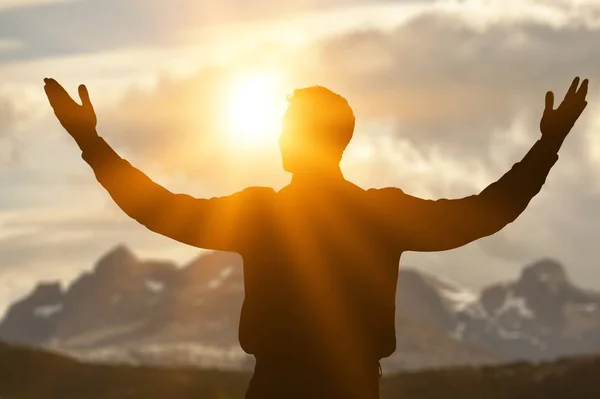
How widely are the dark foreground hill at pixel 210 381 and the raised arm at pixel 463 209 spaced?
88.4 meters

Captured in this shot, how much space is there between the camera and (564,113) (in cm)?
852

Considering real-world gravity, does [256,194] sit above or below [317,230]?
above

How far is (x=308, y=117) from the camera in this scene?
8.05 m

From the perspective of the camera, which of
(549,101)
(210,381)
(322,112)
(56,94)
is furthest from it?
(210,381)

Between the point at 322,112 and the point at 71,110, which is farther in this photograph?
the point at 71,110

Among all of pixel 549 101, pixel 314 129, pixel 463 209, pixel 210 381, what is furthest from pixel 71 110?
pixel 210 381

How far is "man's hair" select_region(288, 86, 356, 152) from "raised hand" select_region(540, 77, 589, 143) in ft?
4.26

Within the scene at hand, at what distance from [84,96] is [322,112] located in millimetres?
1535

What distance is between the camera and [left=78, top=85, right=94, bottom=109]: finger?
27.4 ft

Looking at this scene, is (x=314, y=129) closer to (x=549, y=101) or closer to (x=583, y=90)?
(x=549, y=101)

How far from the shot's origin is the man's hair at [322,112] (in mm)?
8039

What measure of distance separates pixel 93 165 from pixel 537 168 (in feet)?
9.10

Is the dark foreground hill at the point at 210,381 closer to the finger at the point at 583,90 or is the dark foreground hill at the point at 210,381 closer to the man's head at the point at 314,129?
the finger at the point at 583,90

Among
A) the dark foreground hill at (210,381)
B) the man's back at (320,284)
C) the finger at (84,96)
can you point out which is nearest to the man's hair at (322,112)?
the man's back at (320,284)
